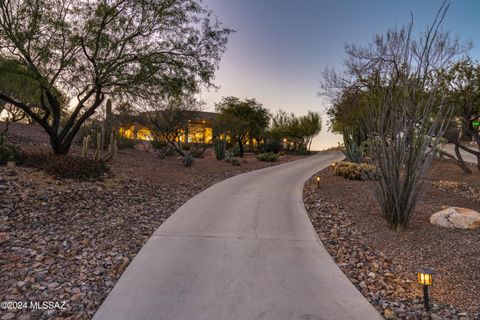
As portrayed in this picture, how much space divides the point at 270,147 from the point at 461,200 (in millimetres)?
21141

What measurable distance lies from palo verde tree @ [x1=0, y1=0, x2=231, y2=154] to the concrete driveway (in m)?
5.35

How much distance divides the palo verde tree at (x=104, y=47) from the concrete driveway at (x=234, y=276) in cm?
535

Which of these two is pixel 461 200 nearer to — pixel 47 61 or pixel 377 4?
pixel 377 4

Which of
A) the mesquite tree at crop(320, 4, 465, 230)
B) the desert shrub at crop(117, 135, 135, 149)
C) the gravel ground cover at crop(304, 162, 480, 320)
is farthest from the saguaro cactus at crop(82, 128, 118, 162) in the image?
the mesquite tree at crop(320, 4, 465, 230)

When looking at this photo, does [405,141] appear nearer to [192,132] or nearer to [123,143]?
[123,143]

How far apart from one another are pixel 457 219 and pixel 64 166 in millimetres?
9116

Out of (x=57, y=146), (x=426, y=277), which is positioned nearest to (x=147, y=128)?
(x=57, y=146)

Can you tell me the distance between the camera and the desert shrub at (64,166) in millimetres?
8031

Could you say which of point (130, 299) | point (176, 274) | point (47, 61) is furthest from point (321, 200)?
point (47, 61)

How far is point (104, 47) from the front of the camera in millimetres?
9016

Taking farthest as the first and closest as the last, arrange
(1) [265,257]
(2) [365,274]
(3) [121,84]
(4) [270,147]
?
Result: 1. (4) [270,147]
2. (3) [121,84]
3. (1) [265,257]
4. (2) [365,274]

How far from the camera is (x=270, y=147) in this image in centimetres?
2928

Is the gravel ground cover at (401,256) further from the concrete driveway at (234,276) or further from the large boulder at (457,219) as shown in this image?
the concrete driveway at (234,276)

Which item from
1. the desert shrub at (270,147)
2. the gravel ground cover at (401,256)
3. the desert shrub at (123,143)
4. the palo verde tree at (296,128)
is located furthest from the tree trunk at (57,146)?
the palo verde tree at (296,128)
